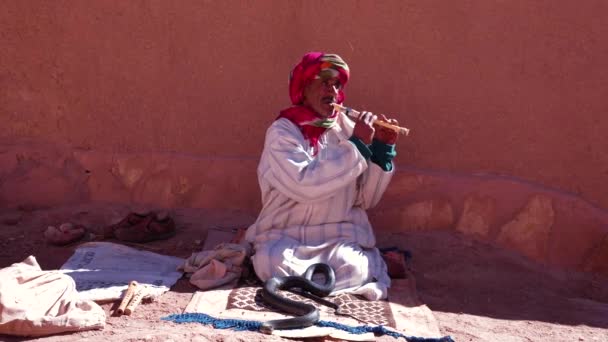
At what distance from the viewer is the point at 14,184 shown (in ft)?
16.8

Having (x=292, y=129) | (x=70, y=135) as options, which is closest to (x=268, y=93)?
(x=292, y=129)

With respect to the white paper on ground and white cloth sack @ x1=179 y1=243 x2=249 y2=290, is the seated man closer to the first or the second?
white cloth sack @ x1=179 y1=243 x2=249 y2=290

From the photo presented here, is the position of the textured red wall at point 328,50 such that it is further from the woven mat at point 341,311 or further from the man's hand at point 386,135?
the woven mat at point 341,311

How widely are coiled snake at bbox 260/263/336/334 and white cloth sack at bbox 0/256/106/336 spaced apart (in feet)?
2.41

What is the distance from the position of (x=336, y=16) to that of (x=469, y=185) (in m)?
1.32

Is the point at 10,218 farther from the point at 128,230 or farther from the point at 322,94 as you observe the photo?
the point at 322,94

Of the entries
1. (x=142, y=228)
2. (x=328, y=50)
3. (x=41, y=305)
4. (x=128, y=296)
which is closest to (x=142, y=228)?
(x=142, y=228)

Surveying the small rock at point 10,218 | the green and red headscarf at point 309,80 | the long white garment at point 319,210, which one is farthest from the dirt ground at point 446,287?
the green and red headscarf at point 309,80

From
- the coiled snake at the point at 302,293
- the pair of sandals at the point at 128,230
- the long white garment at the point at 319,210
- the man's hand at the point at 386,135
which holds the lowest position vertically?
the pair of sandals at the point at 128,230

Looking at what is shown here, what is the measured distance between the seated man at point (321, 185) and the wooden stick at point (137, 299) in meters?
0.57

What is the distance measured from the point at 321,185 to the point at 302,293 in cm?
55

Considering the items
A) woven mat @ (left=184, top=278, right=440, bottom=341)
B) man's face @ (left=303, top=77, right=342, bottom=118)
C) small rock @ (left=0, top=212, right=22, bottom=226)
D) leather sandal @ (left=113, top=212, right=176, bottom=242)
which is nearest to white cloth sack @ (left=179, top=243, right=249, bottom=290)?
woven mat @ (left=184, top=278, right=440, bottom=341)

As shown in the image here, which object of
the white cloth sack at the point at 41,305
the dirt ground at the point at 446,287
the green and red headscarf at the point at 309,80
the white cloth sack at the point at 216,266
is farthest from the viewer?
the green and red headscarf at the point at 309,80

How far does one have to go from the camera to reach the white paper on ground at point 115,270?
12.1ft
